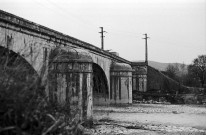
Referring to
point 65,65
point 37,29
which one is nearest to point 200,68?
point 37,29

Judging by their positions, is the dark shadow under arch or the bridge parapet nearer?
the bridge parapet

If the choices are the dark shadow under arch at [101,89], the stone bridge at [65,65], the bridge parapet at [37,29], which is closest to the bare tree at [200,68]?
the stone bridge at [65,65]

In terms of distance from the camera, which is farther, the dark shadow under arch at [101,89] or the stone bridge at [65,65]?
the dark shadow under arch at [101,89]

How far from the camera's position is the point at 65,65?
273 inches

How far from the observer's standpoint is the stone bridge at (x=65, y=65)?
14.3 feet

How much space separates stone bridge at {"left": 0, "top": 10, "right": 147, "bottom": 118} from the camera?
437 centimetres

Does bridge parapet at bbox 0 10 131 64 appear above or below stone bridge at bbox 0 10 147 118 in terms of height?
above

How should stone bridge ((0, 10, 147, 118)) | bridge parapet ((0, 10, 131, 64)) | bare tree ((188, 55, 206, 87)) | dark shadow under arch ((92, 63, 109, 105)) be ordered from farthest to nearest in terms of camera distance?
bare tree ((188, 55, 206, 87)) < dark shadow under arch ((92, 63, 109, 105)) < bridge parapet ((0, 10, 131, 64)) < stone bridge ((0, 10, 147, 118))

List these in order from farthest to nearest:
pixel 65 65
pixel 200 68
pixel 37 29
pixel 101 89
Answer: pixel 200 68, pixel 101 89, pixel 37 29, pixel 65 65

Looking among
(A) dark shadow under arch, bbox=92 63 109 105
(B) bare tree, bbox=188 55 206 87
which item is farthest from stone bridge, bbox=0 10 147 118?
(B) bare tree, bbox=188 55 206 87

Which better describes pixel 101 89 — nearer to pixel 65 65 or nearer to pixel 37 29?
pixel 37 29

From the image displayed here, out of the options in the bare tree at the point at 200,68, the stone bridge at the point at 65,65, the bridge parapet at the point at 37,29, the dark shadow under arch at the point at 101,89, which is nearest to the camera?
the stone bridge at the point at 65,65

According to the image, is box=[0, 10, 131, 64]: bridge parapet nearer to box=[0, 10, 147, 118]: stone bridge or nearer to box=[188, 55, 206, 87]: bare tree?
box=[0, 10, 147, 118]: stone bridge

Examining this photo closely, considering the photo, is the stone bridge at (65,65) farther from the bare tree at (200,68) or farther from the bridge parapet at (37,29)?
the bare tree at (200,68)
